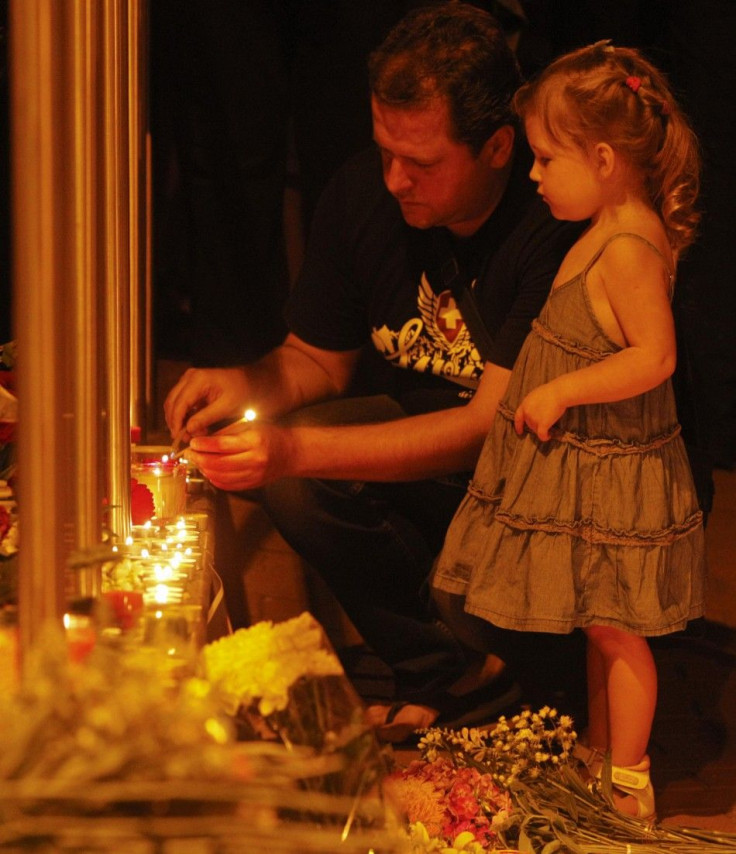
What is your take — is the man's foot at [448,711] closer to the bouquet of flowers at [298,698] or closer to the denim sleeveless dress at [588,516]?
the denim sleeveless dress at [588,516]

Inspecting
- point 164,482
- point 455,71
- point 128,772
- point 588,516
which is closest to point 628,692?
point 588,516

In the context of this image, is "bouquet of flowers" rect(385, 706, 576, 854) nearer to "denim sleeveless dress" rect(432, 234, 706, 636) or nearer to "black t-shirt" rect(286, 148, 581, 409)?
"denim sleeveless dress" rect(432, 234, 706, 636)

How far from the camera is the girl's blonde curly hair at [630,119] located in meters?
1.63

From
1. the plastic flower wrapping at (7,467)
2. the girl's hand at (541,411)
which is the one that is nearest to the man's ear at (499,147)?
the girl's hand at (541,411)

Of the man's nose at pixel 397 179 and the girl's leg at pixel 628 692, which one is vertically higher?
the man's nose at pixel 397 179

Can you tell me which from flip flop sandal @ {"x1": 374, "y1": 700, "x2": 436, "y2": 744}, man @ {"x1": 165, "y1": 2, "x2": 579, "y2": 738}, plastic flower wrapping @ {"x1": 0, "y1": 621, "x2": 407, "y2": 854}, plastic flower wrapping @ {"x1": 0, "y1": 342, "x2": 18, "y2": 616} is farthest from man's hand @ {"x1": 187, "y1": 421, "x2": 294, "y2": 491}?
plastic flower wrapping @ {"x1": 0, "y1": 621, "x2": 407, "y2": 854}

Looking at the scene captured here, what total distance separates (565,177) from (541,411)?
317mm

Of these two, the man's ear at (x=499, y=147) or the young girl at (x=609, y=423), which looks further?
the man's ear at (x=499, y=147)

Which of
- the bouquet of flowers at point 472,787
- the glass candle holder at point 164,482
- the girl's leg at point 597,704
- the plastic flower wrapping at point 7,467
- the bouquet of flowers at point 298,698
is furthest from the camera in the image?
the girl's leg at point 597,704

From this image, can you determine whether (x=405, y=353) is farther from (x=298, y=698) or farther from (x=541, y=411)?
(x=298, y=698)

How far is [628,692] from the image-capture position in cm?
164

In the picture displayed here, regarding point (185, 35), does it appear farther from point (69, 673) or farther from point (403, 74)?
point (69, 673)

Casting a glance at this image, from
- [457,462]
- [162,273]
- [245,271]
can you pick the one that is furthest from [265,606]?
[162,273]

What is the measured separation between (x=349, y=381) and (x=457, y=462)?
38 cm
